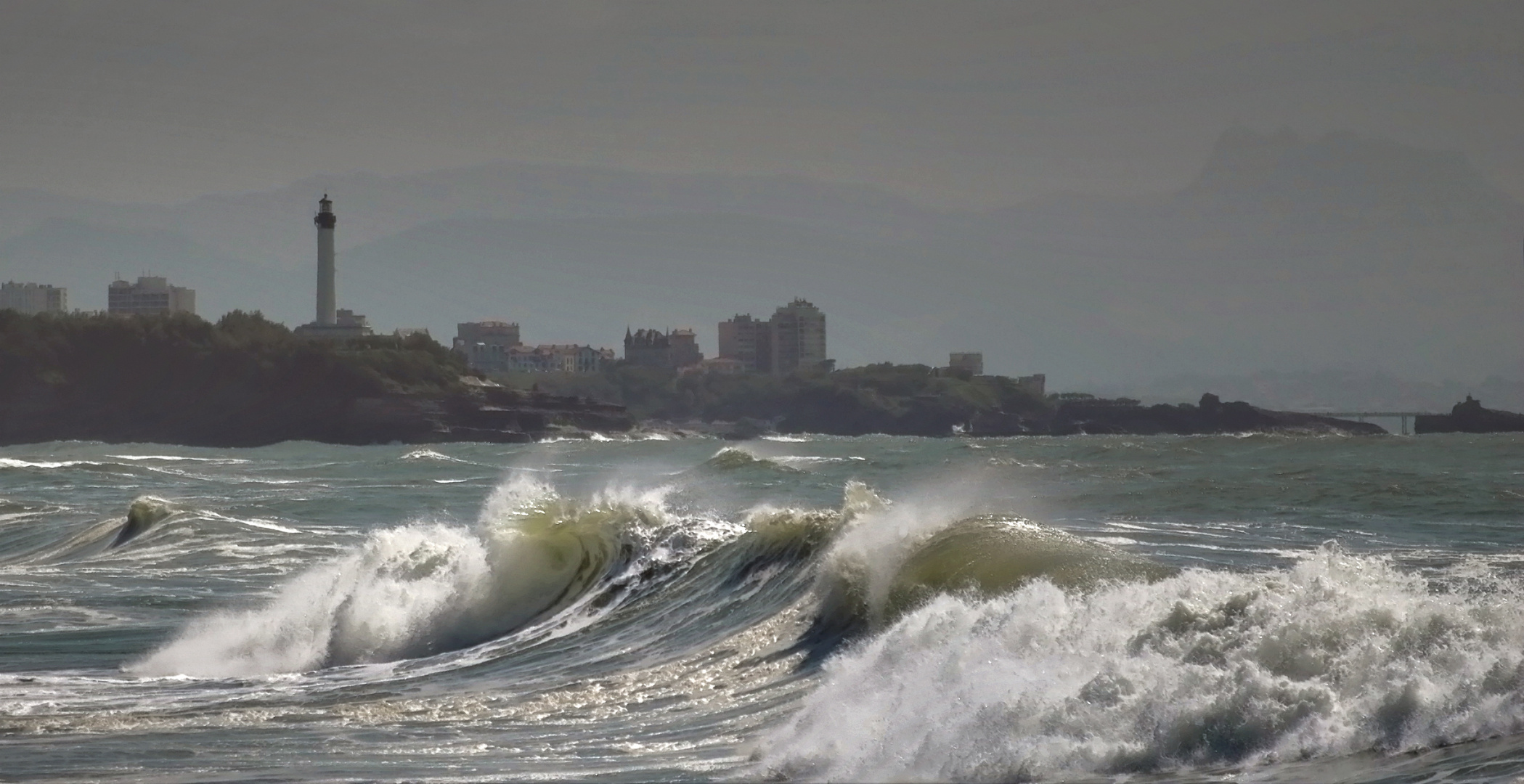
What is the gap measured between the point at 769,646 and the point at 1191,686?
567cm

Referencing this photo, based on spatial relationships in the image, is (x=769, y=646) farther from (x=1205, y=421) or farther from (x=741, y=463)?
(x=1205, y=421)

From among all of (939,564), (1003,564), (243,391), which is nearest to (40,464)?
(939,564)

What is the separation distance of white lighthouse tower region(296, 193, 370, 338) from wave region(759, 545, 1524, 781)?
142280mm

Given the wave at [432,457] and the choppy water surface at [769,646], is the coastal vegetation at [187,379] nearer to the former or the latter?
the wave at [432,457]

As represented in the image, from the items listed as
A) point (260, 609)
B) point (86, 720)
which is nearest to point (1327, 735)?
point (86, 720)

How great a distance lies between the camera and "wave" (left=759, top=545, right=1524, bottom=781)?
8531 millimetres

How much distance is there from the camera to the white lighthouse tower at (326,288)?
495 feet

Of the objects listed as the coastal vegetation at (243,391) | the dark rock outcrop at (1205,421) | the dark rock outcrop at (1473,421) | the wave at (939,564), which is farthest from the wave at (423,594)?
the dark rock outcrop at (1205,421)

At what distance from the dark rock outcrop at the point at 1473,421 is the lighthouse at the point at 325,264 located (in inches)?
3602

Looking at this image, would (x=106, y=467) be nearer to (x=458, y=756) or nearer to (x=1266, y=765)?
(x=458, y=756)

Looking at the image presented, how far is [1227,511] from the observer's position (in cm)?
2944

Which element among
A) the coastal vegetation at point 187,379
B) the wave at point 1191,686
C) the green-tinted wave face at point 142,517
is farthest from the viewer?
the coastal vegetation at point 187,379

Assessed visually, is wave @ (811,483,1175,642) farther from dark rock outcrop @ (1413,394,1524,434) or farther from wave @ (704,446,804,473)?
dark rock outcrop @ (1413,394,1524,434)

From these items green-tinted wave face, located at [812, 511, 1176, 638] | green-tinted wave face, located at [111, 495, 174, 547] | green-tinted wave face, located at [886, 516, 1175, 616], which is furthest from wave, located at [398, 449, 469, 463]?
green-tinted wave face, located at [886, 516, 1175, 616]
